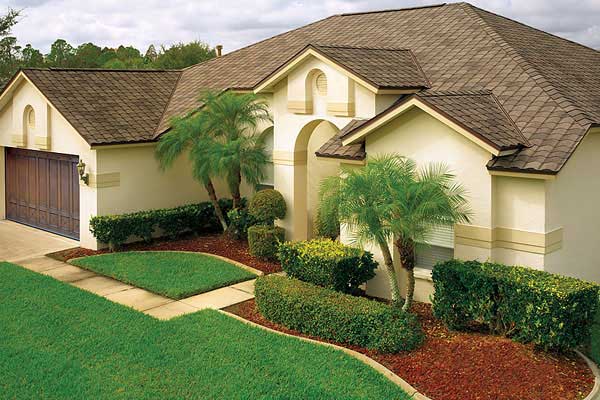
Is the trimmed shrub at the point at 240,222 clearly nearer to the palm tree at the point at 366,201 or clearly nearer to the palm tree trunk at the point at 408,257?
the palm tree at the point at 366,201

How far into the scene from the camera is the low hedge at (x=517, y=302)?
9828 mm

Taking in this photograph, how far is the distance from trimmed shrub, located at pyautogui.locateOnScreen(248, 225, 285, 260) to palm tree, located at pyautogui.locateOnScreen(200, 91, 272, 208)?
1373mm

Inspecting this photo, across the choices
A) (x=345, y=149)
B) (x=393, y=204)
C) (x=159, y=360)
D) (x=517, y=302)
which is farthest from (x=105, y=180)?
(x=517, y=302)

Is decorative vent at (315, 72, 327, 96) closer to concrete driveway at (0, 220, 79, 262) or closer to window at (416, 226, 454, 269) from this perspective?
window at (416, 226, 454, 269)

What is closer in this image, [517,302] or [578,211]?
[517,302]

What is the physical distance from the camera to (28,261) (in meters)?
16.7

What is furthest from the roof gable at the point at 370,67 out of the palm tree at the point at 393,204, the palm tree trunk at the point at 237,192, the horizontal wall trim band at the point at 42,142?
the horizontal wall trim band at the point at 42,142

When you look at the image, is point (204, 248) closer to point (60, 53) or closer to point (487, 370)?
point (487, 370)

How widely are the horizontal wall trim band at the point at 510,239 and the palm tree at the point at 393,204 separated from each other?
1.43ft

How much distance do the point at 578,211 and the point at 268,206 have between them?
737 cm

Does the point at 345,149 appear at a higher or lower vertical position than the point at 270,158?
higher

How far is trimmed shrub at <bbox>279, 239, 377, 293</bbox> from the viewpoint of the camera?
41.9 feet

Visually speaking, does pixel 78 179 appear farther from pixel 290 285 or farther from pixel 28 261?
pixel 290 285

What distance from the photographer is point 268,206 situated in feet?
54.4
